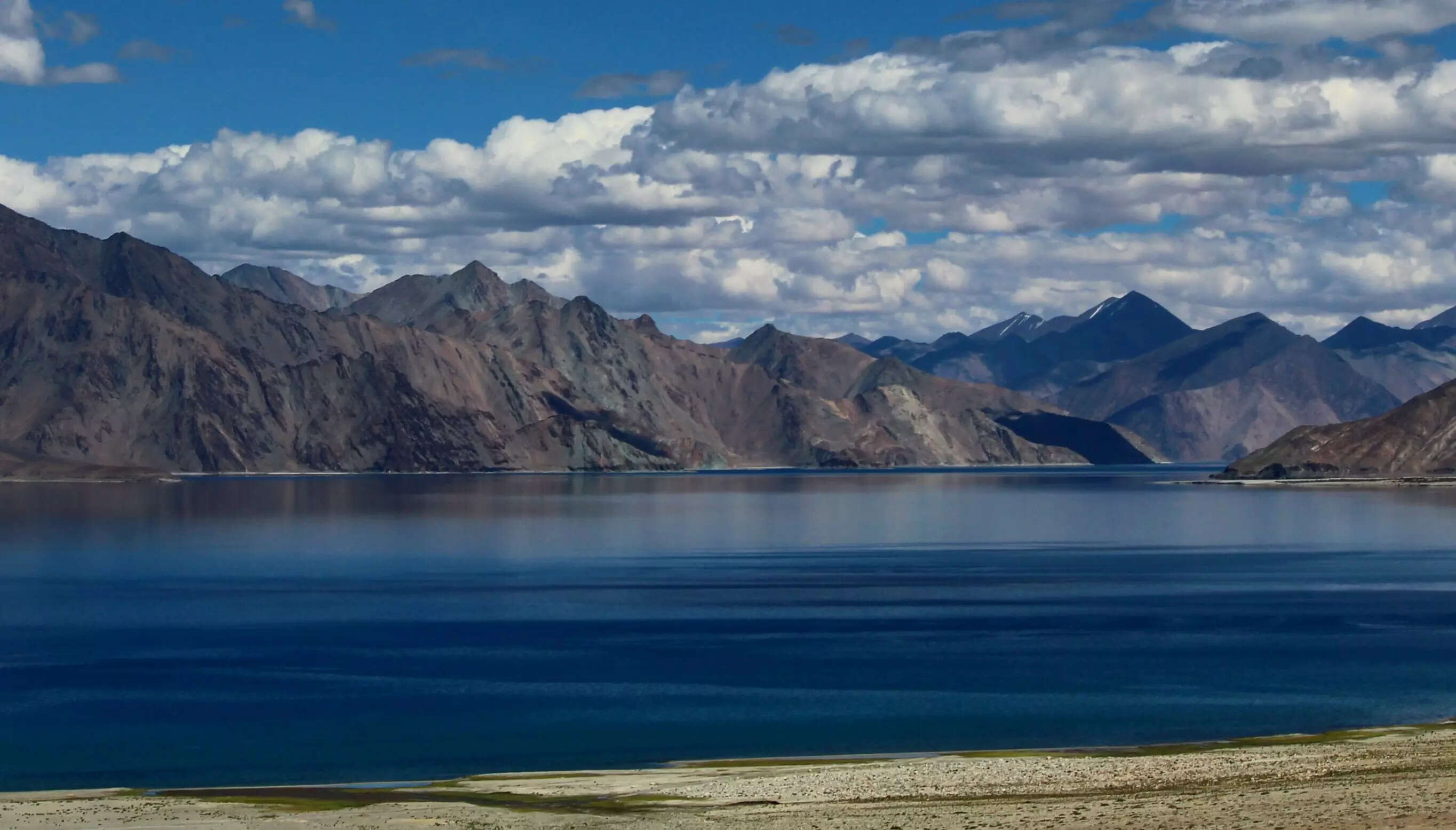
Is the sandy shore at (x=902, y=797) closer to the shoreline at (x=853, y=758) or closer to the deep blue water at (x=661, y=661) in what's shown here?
the shoreline at (x=853, y=758)

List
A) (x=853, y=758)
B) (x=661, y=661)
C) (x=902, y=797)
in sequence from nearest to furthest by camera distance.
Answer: (x=902, y=797), (x=853, y=758), (x=661, y=661)

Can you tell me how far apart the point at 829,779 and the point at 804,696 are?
25.7 meters

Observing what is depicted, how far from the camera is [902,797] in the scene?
171 feet

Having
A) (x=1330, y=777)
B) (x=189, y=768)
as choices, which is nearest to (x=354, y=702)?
(x=189, y=768)

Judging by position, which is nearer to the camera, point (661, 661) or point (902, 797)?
point (902, 797)

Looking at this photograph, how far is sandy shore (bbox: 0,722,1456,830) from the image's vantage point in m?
45.9

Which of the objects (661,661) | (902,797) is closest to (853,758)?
(902,797)

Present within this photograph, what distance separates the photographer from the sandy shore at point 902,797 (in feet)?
151

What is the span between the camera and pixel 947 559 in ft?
576

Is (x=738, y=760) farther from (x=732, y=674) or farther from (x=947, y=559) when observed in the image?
(x=947, y=559)

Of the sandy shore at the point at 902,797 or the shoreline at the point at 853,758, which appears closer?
the sandy shore at the point at 902,797

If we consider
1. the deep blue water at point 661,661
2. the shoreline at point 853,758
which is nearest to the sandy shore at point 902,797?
the shoreline at point 853,758

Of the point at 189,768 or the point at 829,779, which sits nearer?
the point at 829,779

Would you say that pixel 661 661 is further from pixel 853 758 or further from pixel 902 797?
pixel 902 797
